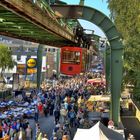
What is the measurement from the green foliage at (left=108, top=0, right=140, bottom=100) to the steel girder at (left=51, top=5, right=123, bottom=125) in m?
2.75

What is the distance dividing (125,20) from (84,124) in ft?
49.6

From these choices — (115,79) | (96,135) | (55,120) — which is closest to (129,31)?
(55,120)

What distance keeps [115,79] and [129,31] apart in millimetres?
11824

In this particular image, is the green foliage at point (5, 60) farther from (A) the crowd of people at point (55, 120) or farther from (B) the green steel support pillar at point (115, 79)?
(B) the green steel support pillar at point (115, 79)

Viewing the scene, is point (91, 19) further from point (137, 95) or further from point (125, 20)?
point (125, 20)

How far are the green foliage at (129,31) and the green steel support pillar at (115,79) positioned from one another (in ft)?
8.71

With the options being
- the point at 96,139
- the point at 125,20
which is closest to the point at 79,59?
the point at 125,20

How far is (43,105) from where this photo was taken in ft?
113

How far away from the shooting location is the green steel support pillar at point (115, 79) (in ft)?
83.0

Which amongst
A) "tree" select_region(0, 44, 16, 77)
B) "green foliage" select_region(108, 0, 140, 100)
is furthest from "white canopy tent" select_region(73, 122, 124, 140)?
"tree" select_region(0, 44, 16, 77)

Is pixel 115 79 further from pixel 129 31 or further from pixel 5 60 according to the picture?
pixel 5 60

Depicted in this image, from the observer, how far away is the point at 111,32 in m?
24.8

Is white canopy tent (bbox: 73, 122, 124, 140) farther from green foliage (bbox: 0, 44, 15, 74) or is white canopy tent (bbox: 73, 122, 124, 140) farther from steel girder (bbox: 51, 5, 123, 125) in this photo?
green foliage (bbox: 0, 44, 15, 74)

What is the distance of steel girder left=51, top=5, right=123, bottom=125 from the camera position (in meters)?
23.9
